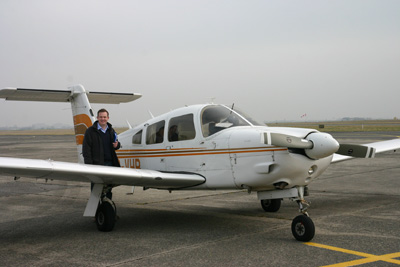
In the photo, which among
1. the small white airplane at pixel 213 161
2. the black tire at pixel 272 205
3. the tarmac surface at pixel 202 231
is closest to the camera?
the tarmac surface at pixel 202 231

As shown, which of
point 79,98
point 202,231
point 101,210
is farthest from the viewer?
point 79,98

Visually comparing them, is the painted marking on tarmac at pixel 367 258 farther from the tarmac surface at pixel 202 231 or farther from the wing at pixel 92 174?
the wing at pixel 92 174

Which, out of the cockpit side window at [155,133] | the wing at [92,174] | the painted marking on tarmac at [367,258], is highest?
the cockpit side window at [155,133]

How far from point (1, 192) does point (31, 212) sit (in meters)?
3.91

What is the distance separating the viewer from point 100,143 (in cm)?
784

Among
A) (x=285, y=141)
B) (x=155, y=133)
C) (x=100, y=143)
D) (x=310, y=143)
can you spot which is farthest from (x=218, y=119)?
(x=100, y=143)

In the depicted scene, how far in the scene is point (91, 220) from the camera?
27.6 feet

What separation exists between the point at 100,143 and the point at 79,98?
342cm

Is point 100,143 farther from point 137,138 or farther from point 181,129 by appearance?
point 181,129

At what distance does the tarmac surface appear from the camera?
549cm

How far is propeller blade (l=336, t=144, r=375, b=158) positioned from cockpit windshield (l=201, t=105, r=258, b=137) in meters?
1.58

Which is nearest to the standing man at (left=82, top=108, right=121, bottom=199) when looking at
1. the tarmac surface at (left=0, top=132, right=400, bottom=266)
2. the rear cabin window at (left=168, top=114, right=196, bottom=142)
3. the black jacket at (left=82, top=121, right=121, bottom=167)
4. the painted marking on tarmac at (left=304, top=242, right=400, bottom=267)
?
the black jacket at (left=82, top=121, right=121, bottom=167)

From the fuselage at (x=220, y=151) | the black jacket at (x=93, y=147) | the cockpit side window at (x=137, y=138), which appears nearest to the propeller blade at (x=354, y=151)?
the fuselage at (x=220, y=151)

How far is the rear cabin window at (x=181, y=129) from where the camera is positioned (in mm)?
7805
